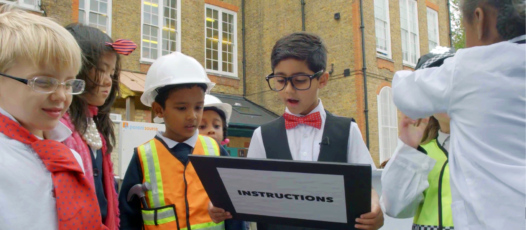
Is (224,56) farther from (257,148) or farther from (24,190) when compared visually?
(24,190)

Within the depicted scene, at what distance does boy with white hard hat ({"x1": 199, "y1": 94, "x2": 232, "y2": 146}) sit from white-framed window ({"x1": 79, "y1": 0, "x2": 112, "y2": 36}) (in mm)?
8051

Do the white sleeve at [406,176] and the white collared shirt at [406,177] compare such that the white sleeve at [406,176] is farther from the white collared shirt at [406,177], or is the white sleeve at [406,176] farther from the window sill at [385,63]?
the window sill at [385,63]

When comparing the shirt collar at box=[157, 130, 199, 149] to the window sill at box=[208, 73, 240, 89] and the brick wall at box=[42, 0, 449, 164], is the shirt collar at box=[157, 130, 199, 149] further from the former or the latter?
the window sill at box=[208, 73, 240, 89]

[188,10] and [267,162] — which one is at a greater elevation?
[188,10]

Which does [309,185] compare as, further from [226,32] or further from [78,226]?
[226,32]

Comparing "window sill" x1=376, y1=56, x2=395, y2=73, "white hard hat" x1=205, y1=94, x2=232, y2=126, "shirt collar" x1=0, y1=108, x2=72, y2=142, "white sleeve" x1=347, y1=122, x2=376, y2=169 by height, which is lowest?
"white sleeve" x1=347, y1=122, x2=376, y2=169

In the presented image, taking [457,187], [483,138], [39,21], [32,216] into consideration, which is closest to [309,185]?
[457,187]

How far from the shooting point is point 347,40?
12664 millimetres

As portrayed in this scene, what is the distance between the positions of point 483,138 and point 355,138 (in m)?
0.95

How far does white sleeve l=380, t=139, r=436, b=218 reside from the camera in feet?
5.15

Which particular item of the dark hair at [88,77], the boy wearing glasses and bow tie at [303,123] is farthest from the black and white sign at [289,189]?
the dark hair at [88,77]

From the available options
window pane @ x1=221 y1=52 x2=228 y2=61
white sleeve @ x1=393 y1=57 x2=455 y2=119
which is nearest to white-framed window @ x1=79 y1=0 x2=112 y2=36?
window pane @ x1=221 y1=52 x2=228 y2=61

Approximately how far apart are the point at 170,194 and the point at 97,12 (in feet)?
33.2

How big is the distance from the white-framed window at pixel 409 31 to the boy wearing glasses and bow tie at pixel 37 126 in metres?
14.6
